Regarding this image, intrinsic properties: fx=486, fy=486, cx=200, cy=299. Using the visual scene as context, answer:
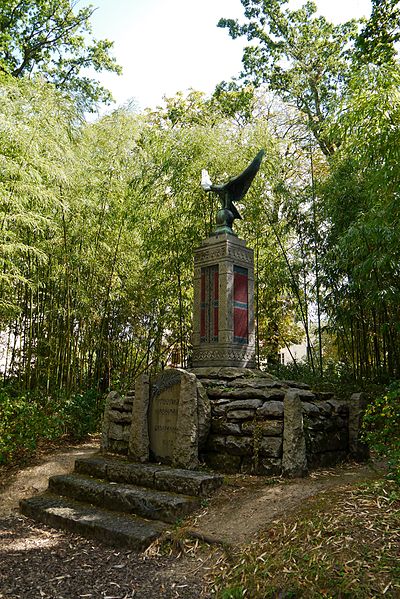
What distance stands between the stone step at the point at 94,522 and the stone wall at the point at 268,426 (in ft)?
3.84

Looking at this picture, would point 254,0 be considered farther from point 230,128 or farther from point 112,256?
point 112,256

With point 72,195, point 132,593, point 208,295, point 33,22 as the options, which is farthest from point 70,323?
point 33,22

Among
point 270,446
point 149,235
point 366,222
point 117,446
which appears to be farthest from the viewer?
point 149,235

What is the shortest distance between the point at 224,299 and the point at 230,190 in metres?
1.51

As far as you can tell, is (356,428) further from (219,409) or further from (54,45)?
(54,45)

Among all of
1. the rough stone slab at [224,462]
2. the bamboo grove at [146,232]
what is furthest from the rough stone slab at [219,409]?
the bamboo grove at [146,232]

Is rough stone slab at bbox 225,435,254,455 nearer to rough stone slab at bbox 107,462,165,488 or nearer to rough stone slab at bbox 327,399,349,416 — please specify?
rough stone slab at bbox 107,462,165,488

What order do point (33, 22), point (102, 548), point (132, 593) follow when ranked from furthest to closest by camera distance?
point (33, 22) → point (102, 548) → point (132, 593)

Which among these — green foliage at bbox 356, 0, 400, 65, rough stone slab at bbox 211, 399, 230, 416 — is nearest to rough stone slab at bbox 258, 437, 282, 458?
rough stone slab at bbox 211, 399, 230, 416

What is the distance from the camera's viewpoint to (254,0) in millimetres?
12109

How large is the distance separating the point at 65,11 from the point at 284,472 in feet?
40.2

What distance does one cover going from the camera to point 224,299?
579 cm

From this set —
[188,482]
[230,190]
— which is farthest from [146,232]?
[188,482]

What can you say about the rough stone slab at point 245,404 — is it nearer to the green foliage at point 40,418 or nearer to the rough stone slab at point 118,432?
the rough stone slab at point 118,432
